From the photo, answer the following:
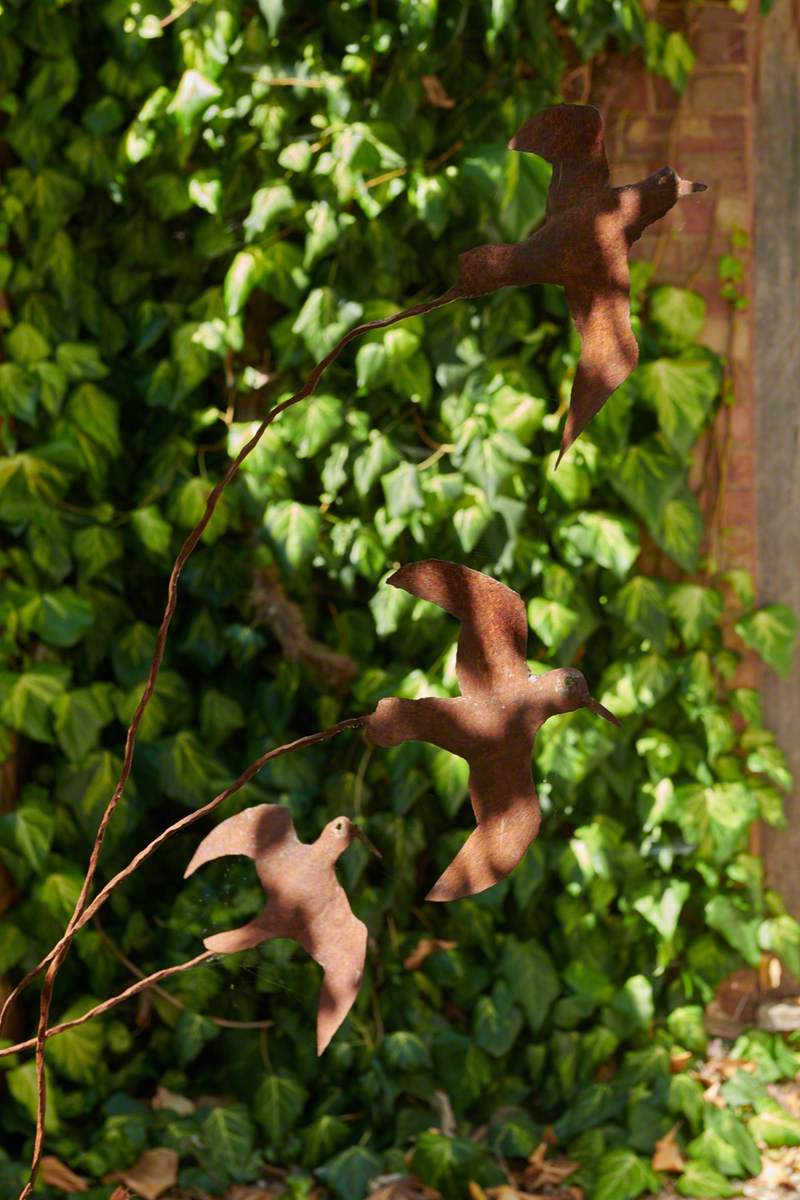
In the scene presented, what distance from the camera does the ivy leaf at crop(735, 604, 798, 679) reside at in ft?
8.55

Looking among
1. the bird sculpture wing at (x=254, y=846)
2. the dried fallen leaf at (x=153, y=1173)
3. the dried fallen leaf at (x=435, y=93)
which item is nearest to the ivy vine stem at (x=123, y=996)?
the bird sculpture wing at (x=254, y=846)

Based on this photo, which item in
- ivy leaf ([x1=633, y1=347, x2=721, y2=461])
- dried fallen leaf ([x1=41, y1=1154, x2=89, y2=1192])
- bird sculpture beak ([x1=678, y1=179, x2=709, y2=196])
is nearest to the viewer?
bird sculpture beak ([x1=678, y1=179, x2=709, y2=196])

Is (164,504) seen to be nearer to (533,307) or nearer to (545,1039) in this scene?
(533,307)

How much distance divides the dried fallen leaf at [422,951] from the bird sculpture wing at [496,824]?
187cm

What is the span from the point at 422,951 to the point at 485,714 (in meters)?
1.89

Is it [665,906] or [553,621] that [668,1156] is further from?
[553,621]

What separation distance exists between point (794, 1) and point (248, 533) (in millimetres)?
1431

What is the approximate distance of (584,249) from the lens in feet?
2.31

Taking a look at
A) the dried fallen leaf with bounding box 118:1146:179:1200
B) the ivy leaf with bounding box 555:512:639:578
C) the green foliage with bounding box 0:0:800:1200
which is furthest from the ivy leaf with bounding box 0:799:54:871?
the ivy leaf with bounding box 555:512:639:578

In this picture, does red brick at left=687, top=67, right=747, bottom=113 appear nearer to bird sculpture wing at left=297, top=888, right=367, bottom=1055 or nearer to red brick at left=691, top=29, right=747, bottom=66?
red brick at left=691, top=29, right=747, bottom=66

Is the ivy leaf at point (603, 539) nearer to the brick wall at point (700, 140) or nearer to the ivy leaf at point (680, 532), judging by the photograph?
the ivy leaf at point (680, 532)

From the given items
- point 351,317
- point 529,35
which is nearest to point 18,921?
point 351,317

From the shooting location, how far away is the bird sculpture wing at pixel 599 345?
26.7 inches

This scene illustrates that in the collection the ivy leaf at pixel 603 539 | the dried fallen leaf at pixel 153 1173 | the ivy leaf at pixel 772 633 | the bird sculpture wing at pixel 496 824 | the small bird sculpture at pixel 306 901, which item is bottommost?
the dried fallen leaf at pixel 153 1173
